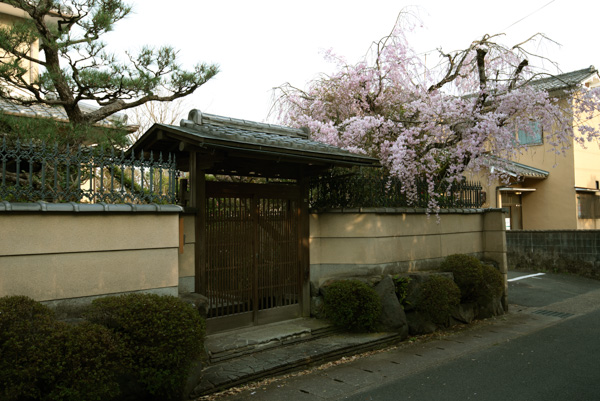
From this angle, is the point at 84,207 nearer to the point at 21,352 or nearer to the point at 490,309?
the point at 21,352

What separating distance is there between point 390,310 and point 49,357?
18.8ft

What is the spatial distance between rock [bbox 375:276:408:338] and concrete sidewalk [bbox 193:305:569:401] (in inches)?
10.1

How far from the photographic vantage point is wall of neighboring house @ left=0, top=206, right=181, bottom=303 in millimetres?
4793

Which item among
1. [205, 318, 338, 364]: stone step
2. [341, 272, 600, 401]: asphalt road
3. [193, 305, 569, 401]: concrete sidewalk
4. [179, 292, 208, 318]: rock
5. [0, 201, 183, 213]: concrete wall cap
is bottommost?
[193, 305, 569, 401]: concrete sidewalk

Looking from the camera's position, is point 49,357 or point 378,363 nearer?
point 49,357

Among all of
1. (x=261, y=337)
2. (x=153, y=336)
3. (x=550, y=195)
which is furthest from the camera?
(x=550, y=195)

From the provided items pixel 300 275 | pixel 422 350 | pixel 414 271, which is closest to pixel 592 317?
pixel 414 271

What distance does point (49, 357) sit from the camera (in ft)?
13.4

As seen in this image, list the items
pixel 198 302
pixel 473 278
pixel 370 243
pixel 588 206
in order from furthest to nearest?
1. pixel 588 206
2. pixel 473 278
3. pixel 370 243
4. pixel 198 302

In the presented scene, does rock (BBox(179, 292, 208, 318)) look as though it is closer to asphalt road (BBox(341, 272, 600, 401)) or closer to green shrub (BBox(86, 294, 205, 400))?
green shrub (BBox(86, 294, 205, 400))

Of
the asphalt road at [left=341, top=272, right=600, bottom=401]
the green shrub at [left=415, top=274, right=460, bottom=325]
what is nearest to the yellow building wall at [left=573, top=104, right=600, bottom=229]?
the asphalt road at [left=341, top=272, right=600, bottom=401]

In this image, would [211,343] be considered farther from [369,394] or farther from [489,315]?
[489,315]

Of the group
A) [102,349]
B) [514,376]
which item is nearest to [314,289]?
[514,376]

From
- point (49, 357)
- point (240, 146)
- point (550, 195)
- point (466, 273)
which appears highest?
point (550, 195)
